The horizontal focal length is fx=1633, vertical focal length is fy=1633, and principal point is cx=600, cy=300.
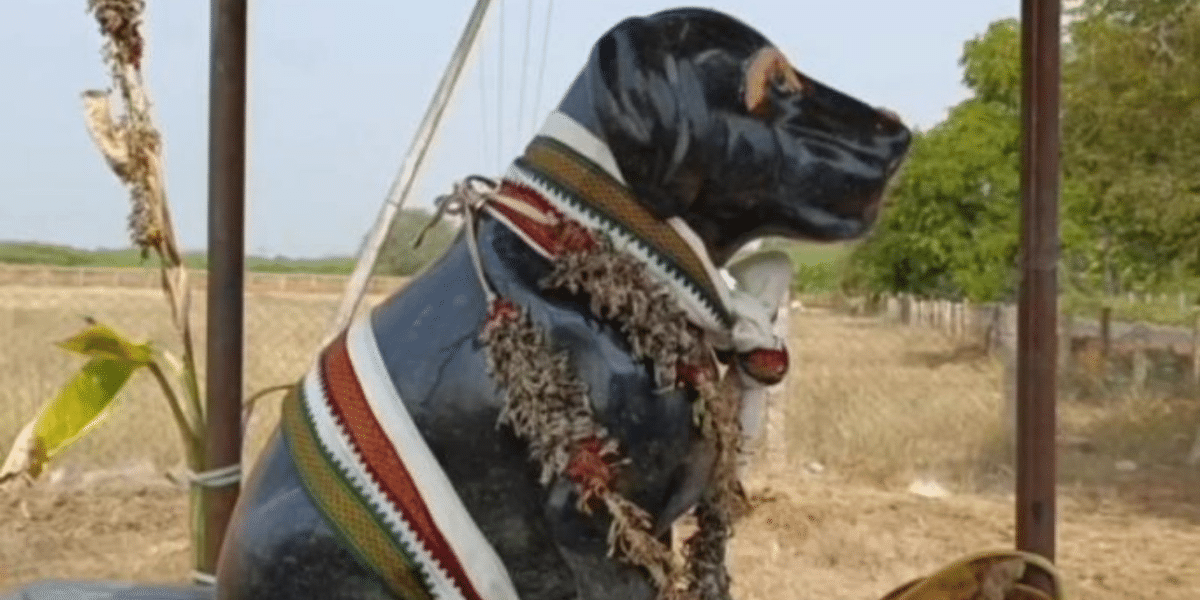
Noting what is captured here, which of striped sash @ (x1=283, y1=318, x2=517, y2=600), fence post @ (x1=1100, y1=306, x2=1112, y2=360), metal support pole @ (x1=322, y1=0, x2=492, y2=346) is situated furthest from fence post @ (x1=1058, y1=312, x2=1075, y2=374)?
striped sash @ (x1=283, y1=318, x2=517, y2=600)

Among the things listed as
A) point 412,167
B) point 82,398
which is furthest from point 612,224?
point 412,167

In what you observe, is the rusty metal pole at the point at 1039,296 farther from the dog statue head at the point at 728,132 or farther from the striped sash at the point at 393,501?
the striped sash at the point at 393,501

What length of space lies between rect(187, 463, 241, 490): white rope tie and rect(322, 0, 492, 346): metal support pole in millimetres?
470

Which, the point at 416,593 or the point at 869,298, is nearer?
the point at 416,593

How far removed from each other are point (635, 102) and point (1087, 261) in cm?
1687

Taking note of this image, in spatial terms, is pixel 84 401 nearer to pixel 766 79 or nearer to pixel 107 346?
pixel 107 346

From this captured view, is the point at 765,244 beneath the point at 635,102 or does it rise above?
beneath

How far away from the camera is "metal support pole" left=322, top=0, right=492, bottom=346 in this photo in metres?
2.28

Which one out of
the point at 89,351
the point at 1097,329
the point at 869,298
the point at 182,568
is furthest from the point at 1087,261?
the point at 89,351

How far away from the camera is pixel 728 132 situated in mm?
1090

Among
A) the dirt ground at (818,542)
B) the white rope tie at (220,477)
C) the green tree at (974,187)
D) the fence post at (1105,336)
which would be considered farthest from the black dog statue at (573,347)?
the green tree at (974,187)

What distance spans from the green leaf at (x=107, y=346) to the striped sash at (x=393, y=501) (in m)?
0.79

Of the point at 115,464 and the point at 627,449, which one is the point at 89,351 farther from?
the point at 115,464

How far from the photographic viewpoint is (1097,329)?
571 inches
